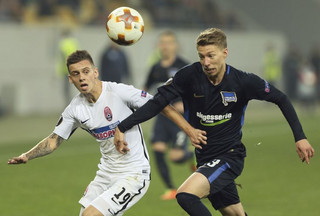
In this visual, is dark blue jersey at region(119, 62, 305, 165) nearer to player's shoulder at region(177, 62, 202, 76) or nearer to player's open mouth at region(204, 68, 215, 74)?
player's shoulder at region(177, 62, 202, 76)

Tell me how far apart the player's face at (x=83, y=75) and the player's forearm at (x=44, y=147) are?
56cm

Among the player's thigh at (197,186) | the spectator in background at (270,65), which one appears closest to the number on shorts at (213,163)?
the player's thigh at (197,186)

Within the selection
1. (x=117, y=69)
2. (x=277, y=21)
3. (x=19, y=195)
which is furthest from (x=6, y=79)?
(x=277, y=21)

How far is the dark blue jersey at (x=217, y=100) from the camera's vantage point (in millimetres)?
6082

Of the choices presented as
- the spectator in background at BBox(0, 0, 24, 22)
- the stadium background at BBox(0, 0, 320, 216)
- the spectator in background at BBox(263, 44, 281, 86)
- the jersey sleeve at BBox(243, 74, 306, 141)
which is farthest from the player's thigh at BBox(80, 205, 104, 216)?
the spectator in background at BBox(263, 44, 281, 86)

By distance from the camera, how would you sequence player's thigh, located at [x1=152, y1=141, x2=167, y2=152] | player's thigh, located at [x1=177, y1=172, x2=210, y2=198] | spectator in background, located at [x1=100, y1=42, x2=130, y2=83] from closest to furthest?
1. player's thigh, located at [x1=177, y1=172, x2=210, y2=198]
2. player's thigh, located at [x1=152, y1=141, x2=167, y2=152]
3. spectator in background, located at [x1=100, y1=42, x2=130, y2=83]

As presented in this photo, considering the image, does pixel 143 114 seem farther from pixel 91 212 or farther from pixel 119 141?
pixel 91 212

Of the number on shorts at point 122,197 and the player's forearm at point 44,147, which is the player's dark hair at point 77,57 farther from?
the number on shorts at point 122,197

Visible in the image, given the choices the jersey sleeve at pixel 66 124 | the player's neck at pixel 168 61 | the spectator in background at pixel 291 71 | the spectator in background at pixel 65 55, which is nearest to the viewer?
the jersey sleeve at pixel 66 124

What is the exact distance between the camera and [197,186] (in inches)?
231

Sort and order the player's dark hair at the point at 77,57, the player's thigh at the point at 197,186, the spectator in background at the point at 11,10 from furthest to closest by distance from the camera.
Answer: the spectator in background at the point at 11,10 < the player's dark hair at the point at 77,57 < the player's thigh at the point at 197,186

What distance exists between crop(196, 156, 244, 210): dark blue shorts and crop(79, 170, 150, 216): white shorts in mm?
573

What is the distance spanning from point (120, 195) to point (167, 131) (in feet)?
13.4

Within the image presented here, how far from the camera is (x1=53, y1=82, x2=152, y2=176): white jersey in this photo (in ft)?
20.6
